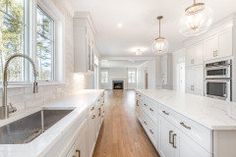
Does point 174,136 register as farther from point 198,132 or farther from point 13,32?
point 13,32

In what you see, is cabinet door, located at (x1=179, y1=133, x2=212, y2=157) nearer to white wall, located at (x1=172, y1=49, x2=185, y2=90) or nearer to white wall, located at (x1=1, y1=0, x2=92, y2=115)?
white wall, located at (x1=1, y1=0, x2=92, y2=115)

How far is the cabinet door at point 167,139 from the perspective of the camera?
1908 millimetres

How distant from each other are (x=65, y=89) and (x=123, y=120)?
2.16 metres

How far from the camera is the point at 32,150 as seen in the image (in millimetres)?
779

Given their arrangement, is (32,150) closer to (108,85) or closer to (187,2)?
(187,2)

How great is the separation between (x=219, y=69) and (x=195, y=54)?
4.46 feet

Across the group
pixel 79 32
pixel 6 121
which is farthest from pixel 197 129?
pixel 79 32

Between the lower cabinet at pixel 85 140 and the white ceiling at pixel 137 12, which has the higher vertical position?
the white ceiling at pixel 137 12

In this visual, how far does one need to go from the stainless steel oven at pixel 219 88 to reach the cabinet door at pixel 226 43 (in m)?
0.61

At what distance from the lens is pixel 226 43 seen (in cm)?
392

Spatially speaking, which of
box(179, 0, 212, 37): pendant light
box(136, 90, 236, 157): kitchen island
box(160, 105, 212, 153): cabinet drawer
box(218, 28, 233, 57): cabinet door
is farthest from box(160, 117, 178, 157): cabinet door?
box(218, 28, 233, 57): cabinet door

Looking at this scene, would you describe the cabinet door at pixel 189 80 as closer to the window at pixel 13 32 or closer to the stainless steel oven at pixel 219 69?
the stainless steel oven at pixel 219 69

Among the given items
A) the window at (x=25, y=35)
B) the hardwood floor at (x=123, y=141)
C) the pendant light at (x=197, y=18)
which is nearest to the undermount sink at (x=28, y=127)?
the window at (x=25, y=35)

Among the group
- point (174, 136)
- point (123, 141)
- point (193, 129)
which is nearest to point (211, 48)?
point (123, 141)
